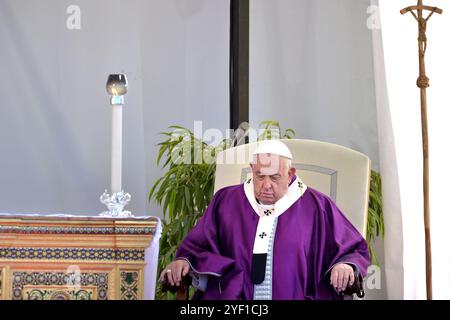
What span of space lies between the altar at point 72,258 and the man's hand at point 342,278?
0.83 m

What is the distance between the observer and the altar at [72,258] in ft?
7.54

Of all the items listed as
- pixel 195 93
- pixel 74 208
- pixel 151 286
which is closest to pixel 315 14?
pixel 195 93

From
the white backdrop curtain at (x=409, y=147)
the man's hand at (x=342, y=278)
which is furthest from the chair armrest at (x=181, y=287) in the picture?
the white backdrop curtain at (x=409, y=147)

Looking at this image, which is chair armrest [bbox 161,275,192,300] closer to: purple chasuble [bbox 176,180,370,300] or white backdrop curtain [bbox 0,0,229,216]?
purple chasuble [bbox 176,180,370,300]

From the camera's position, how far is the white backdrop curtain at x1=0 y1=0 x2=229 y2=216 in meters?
5.12

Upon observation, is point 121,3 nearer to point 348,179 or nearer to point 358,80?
point 358,80

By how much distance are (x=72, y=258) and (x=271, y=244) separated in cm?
105

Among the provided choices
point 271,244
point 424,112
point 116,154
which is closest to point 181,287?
point 271,244

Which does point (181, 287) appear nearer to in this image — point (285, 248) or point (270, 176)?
point (285, 248)

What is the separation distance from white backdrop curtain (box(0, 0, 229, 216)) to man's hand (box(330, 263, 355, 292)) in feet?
7.78

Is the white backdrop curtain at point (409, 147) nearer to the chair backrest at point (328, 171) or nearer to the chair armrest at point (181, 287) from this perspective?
the chair backrest at point (328, 171)

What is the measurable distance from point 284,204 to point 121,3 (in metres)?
2.40

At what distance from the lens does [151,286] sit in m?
2.44
